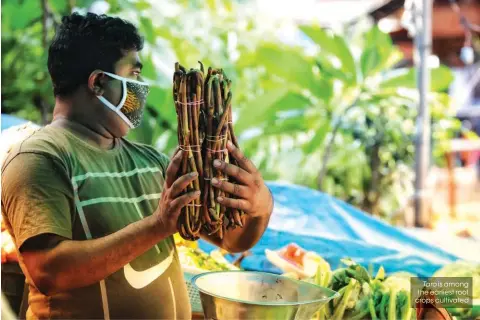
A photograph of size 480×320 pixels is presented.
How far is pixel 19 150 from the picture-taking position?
145cm

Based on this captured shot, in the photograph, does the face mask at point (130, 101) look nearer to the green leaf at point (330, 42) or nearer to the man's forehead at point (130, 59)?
the man's forehead at point (130, 59)

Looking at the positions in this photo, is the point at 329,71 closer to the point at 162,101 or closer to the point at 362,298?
the point at 162,101

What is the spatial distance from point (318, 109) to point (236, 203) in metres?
2.56

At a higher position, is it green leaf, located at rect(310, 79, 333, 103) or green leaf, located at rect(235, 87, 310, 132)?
green leaf, located at rect(310, 79, 333, 103)

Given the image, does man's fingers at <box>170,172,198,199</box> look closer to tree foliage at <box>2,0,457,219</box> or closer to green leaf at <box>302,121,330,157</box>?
tree foliage at <box>2,0,457,219</box>

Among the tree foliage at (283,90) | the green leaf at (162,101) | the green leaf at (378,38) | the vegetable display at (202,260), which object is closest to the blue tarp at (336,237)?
the vegetable display at (202,260)

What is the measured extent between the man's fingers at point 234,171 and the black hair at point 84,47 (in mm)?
454

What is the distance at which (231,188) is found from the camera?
137cm

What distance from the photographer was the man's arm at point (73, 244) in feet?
4.53

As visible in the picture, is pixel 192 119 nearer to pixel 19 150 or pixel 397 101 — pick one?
pixel 19 150

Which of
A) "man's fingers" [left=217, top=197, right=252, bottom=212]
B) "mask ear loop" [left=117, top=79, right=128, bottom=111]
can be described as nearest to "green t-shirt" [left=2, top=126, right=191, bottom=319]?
"mask ear loop" [left=117, top=79, right=128, bottom=111]

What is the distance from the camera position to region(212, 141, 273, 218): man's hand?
136cm

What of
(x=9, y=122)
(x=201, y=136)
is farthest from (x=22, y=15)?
(x=201, y=136)

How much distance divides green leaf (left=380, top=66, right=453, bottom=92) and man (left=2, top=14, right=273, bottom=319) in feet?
7.83
